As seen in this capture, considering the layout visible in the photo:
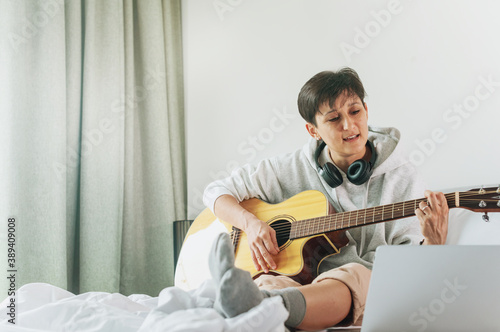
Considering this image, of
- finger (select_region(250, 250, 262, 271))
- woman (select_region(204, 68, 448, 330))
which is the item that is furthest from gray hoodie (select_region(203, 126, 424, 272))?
finger (select_region(250, 250, 262, 271))

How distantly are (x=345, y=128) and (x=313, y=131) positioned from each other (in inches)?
7.1

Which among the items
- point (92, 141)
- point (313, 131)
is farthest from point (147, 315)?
point (92, 141)

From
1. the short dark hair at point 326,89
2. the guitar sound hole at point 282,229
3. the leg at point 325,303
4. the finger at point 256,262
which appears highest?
the short dark hair at point 326,89

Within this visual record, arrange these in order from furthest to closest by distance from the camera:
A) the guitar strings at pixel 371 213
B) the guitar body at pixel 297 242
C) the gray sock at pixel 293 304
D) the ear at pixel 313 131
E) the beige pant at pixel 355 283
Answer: the ear at pixel 313 131 < the guitar body at pixel 297 242 < the guitar strings at pixel 371 213 < the beige pant at pixel 355 283 < the gray sock at pixel 293 304

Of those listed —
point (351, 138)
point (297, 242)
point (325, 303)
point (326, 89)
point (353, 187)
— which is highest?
point (326, 89)

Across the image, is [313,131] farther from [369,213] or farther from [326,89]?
[369,213]

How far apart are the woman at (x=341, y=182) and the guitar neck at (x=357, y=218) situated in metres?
0.03

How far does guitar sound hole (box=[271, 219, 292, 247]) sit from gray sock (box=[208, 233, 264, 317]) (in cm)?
74

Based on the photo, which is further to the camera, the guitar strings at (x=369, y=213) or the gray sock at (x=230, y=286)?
the guitar strings at (x=369, y=213)

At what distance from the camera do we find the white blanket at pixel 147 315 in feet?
2.59

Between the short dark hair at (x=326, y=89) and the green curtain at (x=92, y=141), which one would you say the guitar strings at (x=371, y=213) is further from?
the green curtain at (x=92, y=141)

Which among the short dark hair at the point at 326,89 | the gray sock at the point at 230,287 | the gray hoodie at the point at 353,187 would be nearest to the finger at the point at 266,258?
the gray hoodie at the point at 353,187

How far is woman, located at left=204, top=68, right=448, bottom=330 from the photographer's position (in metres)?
1.44

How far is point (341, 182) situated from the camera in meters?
1.71
